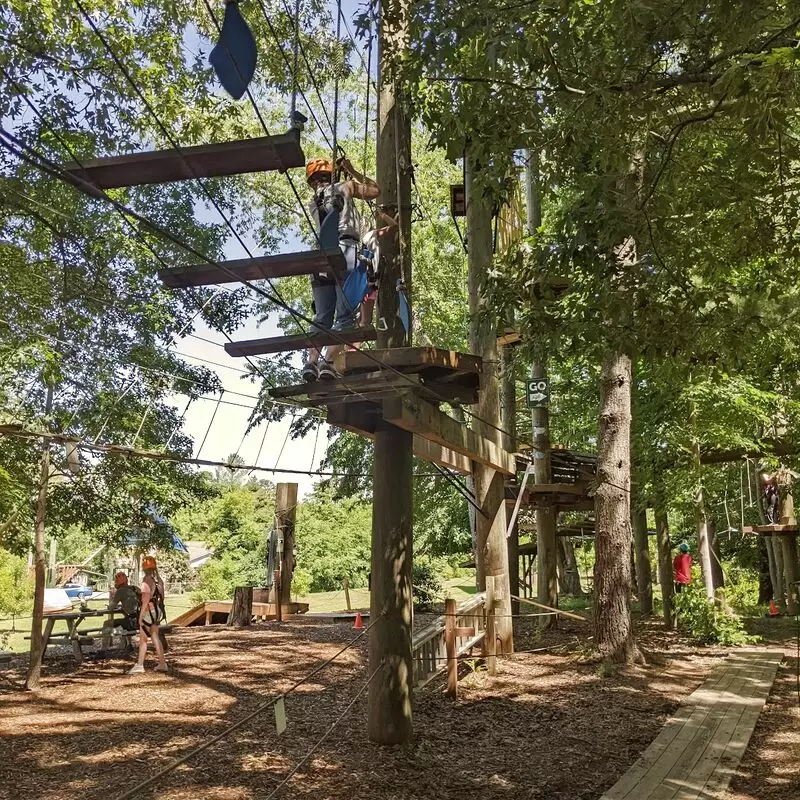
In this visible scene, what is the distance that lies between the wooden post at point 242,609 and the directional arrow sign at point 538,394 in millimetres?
6825

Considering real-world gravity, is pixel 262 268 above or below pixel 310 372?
above

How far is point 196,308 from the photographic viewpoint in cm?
1334

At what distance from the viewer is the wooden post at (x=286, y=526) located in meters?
18.3

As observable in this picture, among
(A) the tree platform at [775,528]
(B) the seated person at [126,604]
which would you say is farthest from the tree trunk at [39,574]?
(A) the tree platform at [775,528]

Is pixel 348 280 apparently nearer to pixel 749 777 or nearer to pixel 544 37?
pixel 544 37

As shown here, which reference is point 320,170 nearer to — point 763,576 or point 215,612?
point 215,612

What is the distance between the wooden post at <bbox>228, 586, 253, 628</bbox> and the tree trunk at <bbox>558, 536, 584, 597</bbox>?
16445 millimetres

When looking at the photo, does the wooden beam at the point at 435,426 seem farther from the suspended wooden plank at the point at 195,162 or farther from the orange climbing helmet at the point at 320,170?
the suspended wooden plank at the point at 195,162

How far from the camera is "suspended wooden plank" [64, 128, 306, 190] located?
4.07 metres

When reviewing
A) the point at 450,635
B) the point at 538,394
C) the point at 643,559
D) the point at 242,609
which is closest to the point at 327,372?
the point at 450,635

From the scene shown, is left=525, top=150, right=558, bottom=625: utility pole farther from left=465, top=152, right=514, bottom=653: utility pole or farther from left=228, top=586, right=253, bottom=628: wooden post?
left=228, top=586, right=253, bottom=628: wooden post

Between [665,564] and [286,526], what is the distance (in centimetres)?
834

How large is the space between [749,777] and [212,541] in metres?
32.3

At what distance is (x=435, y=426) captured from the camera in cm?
731
